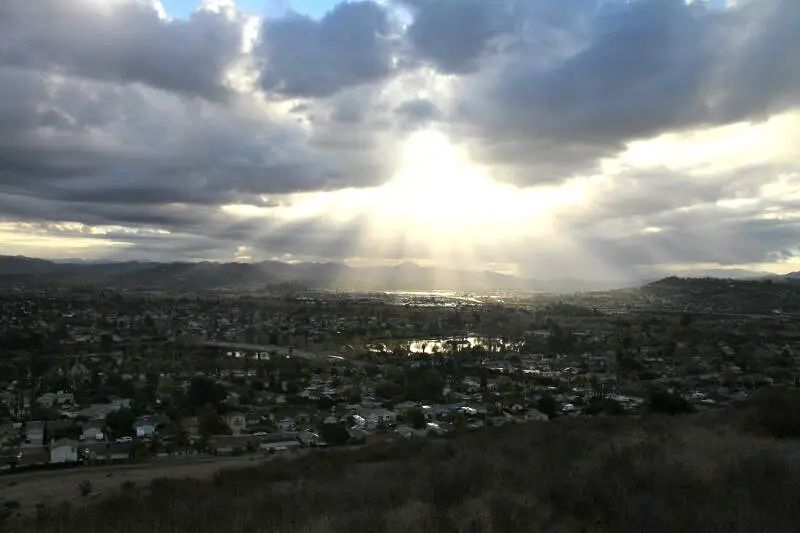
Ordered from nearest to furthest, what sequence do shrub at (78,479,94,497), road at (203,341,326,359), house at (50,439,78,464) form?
shrub at (78,479,94,497) < house at (50,439,78,464) < road at (203,341,326,359)

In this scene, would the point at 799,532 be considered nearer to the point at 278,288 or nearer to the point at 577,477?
the point at 577,477

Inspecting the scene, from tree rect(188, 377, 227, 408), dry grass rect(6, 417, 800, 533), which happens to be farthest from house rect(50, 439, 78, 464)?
dry grass rect(6, 417, 800, 533)

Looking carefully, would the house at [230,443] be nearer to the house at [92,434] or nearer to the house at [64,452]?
the house at [64,452]

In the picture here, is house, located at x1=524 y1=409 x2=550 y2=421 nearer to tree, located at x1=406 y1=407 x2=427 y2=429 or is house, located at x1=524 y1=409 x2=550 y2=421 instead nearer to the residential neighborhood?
the residential neighborhood

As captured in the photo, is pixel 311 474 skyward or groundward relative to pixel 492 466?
groundward

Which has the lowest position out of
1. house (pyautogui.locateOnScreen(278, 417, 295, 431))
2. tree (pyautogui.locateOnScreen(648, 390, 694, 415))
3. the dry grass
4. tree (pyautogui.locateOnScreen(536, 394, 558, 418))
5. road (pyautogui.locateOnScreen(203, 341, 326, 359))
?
road (pyautogui.locateOnScreen(203, 341, 326, 359))

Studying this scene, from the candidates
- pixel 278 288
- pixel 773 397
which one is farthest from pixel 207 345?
pixel 278 288

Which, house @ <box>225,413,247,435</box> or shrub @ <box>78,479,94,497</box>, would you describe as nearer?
shrub @ <box>78,479,94,497</box>
